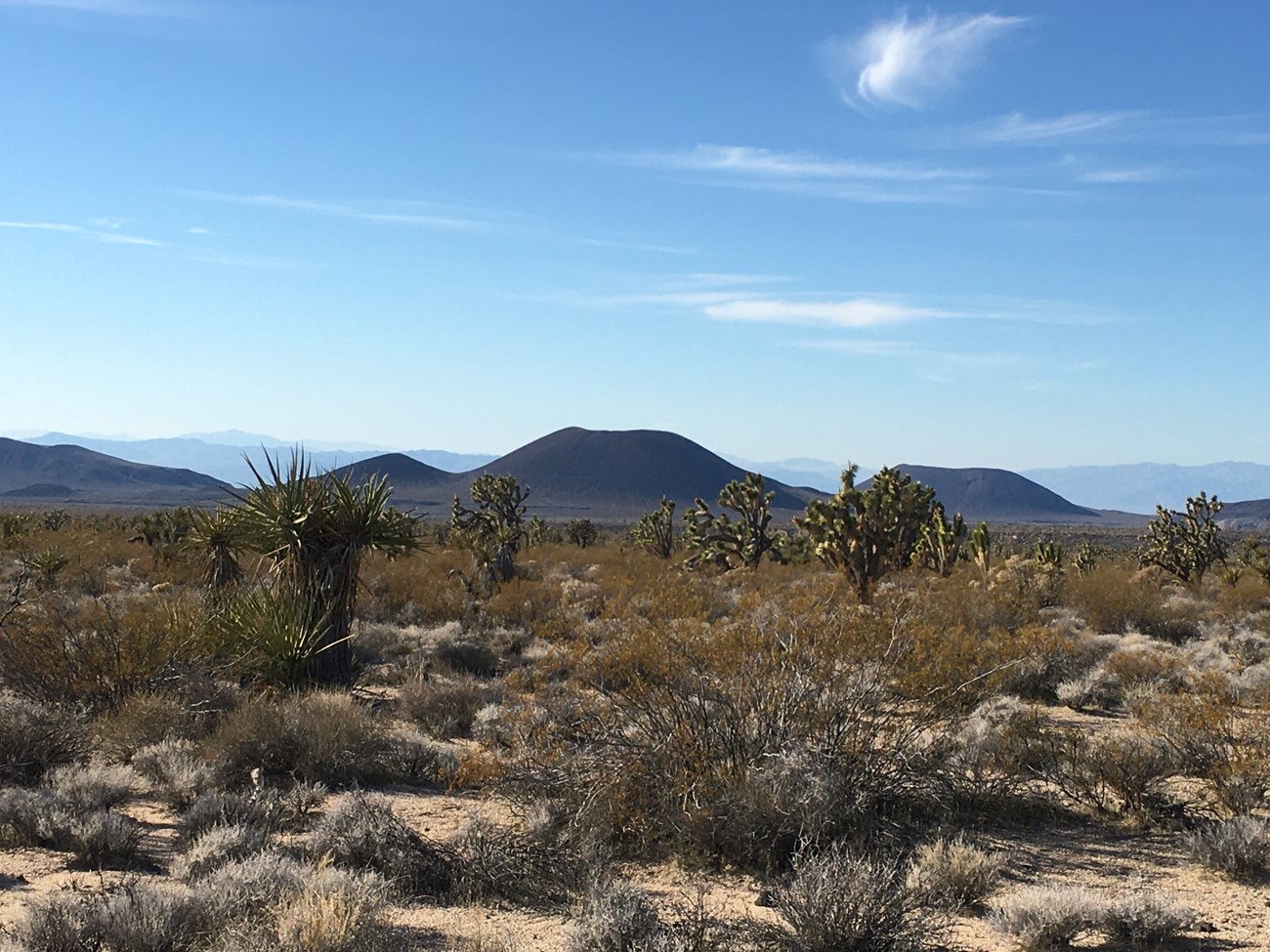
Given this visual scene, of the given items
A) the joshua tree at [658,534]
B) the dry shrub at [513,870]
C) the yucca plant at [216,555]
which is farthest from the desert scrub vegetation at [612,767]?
the joshua tree at [658,534]

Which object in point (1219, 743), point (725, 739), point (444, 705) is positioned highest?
point (725, 739)

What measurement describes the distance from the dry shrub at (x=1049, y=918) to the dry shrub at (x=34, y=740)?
24.3 feet

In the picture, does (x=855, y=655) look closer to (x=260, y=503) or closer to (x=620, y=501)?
(x=260, y=503)

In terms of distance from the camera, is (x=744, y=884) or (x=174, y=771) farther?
(x=174, y=771)

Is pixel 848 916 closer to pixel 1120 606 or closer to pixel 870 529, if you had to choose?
pixel 870 529

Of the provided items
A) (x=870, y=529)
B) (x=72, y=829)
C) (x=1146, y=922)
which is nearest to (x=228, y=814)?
(x=72, y=829)

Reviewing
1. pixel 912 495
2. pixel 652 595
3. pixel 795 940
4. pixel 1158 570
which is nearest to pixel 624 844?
pixel 795 940

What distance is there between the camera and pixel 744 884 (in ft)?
22.0

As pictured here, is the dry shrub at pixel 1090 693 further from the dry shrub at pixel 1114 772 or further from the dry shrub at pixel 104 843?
the dry shrub at pixel 104 843

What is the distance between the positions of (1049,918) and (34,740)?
7905 millimetres

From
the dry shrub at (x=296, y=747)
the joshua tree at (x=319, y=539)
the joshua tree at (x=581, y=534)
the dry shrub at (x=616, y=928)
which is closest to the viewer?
the dry shrub at (x=616, y=928)

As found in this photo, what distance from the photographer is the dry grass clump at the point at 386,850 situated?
257 inches

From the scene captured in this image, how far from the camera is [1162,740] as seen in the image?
9.09m

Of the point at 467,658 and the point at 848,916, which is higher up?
the point at 848,916
